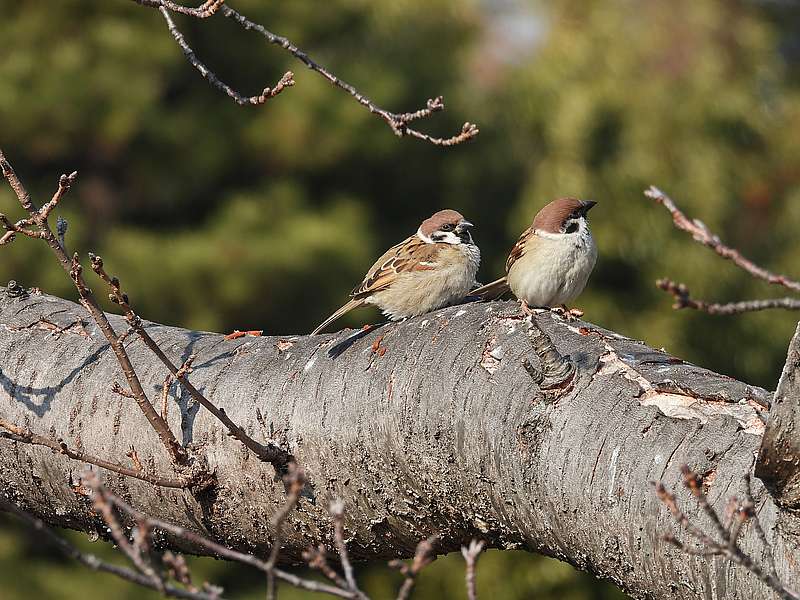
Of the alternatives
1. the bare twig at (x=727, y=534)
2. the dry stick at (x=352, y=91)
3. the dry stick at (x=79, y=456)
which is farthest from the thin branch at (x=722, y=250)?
the dry stick at (x=79, y=456)

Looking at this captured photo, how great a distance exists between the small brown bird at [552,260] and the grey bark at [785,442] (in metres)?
2.28

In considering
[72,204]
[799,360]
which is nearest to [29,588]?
[72,204]

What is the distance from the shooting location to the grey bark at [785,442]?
1583 millimetres

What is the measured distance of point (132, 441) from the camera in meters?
2.66

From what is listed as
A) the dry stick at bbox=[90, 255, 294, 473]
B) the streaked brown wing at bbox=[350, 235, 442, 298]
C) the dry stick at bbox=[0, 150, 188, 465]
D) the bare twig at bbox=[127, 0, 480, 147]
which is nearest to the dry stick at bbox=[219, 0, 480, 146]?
the bare twig at bbox=[127, 0, 480, 147]

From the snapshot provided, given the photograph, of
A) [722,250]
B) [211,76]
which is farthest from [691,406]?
[211,76]

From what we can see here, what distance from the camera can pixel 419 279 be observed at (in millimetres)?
4086

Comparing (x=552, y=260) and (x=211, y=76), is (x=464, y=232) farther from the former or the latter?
(x=211, y=76)

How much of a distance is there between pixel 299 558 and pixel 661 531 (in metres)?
1.02

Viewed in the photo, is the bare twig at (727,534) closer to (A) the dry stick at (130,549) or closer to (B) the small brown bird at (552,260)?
(A) the dry stick at (130,549)

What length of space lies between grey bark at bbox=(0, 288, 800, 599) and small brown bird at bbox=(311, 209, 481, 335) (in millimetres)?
1284

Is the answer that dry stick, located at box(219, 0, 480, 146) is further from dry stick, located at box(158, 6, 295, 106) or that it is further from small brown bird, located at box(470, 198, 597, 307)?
small brown bird, located at box(470, 198, 597, 307)

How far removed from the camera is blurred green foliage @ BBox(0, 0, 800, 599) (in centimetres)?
1011

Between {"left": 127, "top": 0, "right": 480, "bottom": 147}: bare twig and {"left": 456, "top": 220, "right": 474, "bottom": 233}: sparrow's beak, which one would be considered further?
{"left": 456, "top": 220, "right": 474, "bottom": 233}: sparrow's beak
